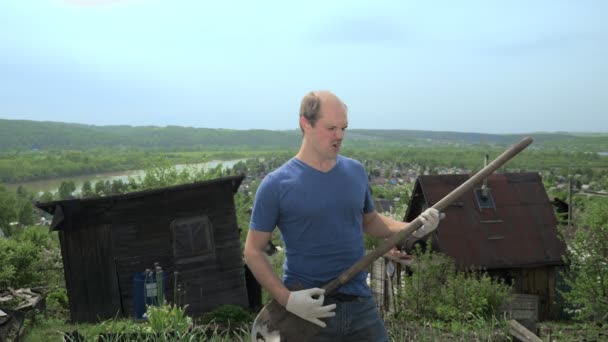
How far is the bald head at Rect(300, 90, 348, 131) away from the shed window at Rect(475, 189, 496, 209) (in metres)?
16.7

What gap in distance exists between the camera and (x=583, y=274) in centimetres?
1562

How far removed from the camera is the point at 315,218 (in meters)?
2.91

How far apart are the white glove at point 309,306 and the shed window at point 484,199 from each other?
1682cm

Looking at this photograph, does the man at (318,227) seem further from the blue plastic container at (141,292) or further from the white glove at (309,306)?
the blue plastic container at (141,292)

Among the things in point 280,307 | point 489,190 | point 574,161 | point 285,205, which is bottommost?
point 574,161

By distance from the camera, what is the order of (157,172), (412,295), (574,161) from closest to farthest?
(412,295), (157,172), (574,161)

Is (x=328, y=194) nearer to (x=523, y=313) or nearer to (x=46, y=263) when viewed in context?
(x=523, y=313)

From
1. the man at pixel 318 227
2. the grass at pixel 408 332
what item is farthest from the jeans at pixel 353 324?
the grass at pixel 408 332

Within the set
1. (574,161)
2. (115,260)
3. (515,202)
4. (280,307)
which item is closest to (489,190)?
(515,202)

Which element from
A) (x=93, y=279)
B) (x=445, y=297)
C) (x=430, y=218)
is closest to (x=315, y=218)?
(x=430, y=218)

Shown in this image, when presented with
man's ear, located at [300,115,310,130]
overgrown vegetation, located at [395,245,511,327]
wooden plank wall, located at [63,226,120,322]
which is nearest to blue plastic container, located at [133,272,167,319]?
wooden plank wall, located at [63,226,120,322]

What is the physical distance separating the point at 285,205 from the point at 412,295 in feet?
31.4

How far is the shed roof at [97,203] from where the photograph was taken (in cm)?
1241

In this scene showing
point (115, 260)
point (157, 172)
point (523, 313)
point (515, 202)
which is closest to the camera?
point (115, 260)
